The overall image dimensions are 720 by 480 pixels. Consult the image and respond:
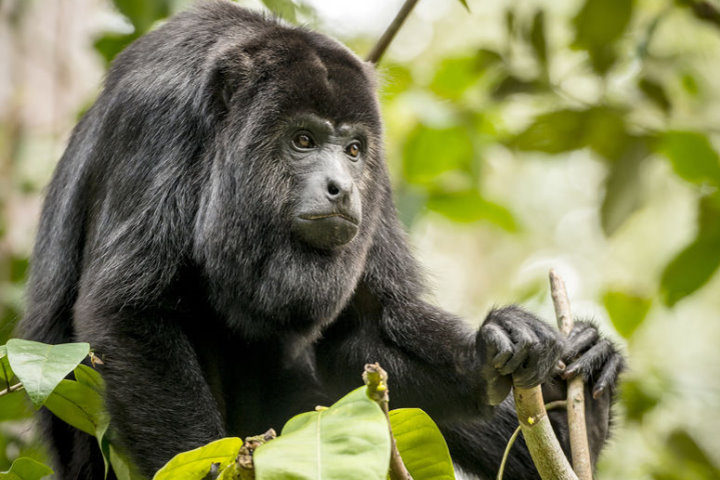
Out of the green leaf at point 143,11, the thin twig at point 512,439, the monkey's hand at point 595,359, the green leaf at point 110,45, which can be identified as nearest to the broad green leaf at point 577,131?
the monkey's hand at point 595,359

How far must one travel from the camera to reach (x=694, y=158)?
3092 millimetres

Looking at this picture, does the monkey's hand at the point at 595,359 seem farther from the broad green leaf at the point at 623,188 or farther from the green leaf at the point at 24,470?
the green leaf at the point at 24,470

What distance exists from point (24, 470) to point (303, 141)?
1384mm

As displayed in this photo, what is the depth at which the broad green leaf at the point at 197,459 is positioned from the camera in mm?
1547

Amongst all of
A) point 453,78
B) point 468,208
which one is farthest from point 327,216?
point 453,78

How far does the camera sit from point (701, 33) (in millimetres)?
10219

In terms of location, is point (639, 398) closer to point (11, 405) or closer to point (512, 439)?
point (512, 439)

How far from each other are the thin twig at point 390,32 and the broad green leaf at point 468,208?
3.58 ft

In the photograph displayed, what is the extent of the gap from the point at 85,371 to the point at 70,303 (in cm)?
102

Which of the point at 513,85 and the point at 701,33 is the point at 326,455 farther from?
the point at 701,33

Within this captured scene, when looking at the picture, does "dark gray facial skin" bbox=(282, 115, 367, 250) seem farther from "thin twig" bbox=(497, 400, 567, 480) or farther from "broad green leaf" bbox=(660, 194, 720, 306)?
"broad green leaf" bbox=(660, 194, 720, 306)

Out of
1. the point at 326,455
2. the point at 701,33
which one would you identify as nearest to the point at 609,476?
the point at 326,455

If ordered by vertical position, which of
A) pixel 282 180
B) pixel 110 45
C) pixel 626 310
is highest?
pixel 110 45

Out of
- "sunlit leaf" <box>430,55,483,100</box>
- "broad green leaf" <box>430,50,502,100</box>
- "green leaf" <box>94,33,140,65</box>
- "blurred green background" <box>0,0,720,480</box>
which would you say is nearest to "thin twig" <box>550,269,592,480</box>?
"blurred green background" <box>0,0,720,480</box>
